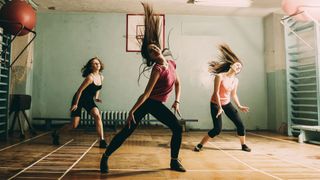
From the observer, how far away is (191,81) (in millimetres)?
7293

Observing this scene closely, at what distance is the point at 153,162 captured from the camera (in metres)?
3.22

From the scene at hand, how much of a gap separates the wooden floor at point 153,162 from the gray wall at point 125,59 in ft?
9.02

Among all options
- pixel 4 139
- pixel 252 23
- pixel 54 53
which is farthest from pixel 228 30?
pixel 4 139

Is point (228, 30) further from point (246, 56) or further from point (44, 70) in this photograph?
point (44, 70)

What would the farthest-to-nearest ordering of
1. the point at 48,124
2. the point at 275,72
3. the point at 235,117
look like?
the point at 275,72 < the point at 48,124 < the point at 235,117

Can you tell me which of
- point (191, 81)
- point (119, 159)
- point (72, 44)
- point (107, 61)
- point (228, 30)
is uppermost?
point (228, 30)

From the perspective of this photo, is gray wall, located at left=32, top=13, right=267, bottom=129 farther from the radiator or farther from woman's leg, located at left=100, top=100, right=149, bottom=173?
woman's leg, located at left=100, top=100, right=149, bottom=173

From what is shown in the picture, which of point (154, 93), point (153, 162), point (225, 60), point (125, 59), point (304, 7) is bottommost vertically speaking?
point (153, 162)

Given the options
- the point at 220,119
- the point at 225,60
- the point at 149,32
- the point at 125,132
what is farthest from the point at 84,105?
the point at 225,60

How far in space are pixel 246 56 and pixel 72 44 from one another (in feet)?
15.7

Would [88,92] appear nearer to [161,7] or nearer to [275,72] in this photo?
[161,7]

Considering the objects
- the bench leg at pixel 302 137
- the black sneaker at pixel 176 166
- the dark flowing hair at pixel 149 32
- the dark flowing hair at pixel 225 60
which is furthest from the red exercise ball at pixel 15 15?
the bench leg at pixel 302 137

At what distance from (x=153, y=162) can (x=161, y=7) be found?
15.5ft

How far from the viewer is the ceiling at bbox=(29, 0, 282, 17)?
6449mm
